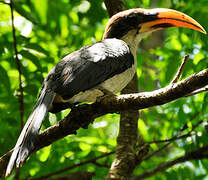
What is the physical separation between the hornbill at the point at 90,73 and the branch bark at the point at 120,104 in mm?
194

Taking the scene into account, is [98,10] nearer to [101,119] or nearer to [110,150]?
[101,119]

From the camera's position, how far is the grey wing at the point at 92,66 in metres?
3.11

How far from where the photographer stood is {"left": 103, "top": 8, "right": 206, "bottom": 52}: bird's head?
398 cm

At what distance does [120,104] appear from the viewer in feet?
8.80

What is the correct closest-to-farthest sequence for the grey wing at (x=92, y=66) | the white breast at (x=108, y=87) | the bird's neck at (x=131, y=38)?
1. the grey wing at (x=92, y=66)
2. the white breast at (x=108, y=87)
3. the bird's neck at (x=131, y=38)

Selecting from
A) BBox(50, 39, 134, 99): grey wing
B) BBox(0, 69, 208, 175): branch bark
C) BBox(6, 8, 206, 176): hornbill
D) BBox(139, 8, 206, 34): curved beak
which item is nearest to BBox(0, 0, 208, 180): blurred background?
BBox(139, 8, 206, 34): curved beak

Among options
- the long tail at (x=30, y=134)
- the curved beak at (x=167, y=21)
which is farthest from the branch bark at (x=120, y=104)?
the curved beak at (x=167, y=21)

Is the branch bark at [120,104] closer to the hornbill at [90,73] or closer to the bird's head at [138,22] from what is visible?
the hornbill at [90,73]

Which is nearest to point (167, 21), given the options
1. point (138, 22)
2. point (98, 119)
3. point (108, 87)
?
A: point (138, 22)

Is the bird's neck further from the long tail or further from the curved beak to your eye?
the long tail

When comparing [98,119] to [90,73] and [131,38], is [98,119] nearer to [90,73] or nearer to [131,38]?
[131,38]

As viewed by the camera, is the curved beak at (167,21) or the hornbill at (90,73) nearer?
the hornbill at (90,73)

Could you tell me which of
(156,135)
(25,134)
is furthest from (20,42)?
(156,135)

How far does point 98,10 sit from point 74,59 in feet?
6.09
